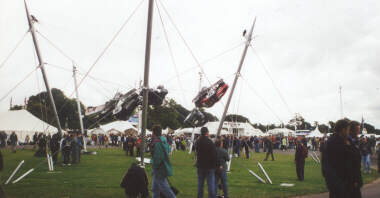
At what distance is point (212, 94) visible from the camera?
45.5ft

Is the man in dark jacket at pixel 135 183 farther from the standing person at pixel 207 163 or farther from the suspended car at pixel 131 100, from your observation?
the suspended car at pixel 131 100

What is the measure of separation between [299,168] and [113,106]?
8675 millimetres

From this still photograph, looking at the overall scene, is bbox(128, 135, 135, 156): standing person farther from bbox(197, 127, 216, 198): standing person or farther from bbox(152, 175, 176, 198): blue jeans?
bbox(152, 175, 176, 198): blue jeans

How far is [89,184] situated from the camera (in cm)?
1077

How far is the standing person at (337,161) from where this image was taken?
457cm

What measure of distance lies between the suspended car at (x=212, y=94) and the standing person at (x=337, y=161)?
9.04 meters

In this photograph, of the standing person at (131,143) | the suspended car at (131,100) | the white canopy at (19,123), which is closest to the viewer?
the suspended car at (131,100)

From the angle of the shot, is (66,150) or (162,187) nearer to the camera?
(162,187)

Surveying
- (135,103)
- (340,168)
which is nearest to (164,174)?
(340,168)

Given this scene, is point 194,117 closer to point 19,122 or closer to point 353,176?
point 353,176

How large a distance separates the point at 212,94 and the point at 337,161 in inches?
369

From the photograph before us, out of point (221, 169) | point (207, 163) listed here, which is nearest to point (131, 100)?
point (221, 169)

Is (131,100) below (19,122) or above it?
above

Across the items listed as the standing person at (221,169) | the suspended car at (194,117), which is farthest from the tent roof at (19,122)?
the standing person at (221,169)
